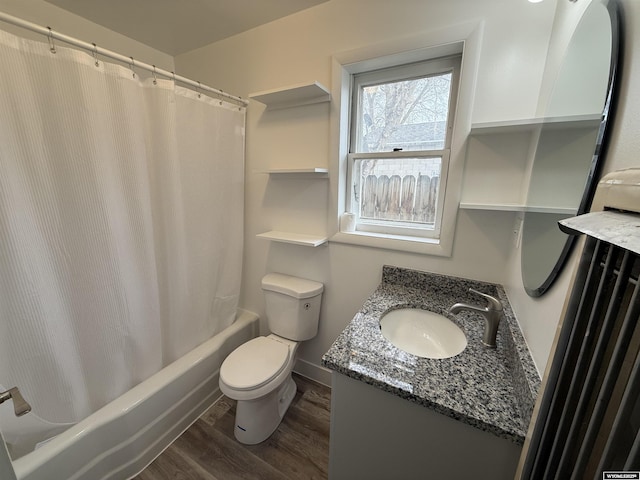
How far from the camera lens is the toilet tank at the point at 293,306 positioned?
157cm

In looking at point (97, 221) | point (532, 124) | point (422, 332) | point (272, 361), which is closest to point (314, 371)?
point (272, 361)

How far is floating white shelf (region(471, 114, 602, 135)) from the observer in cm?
61

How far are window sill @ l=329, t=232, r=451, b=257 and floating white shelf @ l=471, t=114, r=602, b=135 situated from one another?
1.85 ft

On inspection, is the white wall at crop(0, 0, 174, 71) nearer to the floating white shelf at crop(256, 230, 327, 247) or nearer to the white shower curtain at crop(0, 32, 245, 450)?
the white shower curtain at crop(0, 32, 245, 450)

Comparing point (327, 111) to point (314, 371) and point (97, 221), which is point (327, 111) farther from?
point (314, 371)

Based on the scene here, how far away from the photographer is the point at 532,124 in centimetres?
96

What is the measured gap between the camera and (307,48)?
1.44 meters

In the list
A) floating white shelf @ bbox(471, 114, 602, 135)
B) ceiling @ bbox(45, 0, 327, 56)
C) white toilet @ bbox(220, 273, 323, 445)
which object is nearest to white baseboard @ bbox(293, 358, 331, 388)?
white toilet @ bbox(220, 273, 323, 445)

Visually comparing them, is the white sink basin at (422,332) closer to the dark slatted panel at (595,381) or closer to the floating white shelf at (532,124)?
the dark slatted panel at (595,381)

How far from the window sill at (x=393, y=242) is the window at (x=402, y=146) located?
84mm

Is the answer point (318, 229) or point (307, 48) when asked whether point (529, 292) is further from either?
point (307, 48)

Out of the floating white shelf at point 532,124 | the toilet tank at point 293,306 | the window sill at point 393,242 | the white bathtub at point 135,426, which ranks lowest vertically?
the white bathtub at point 135,426

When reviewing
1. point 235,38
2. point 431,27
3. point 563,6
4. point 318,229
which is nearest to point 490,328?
point 318,229

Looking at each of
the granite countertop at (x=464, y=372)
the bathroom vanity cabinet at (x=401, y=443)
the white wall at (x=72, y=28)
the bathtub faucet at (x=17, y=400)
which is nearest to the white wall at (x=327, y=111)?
the white wall at (x=72, y=28)
